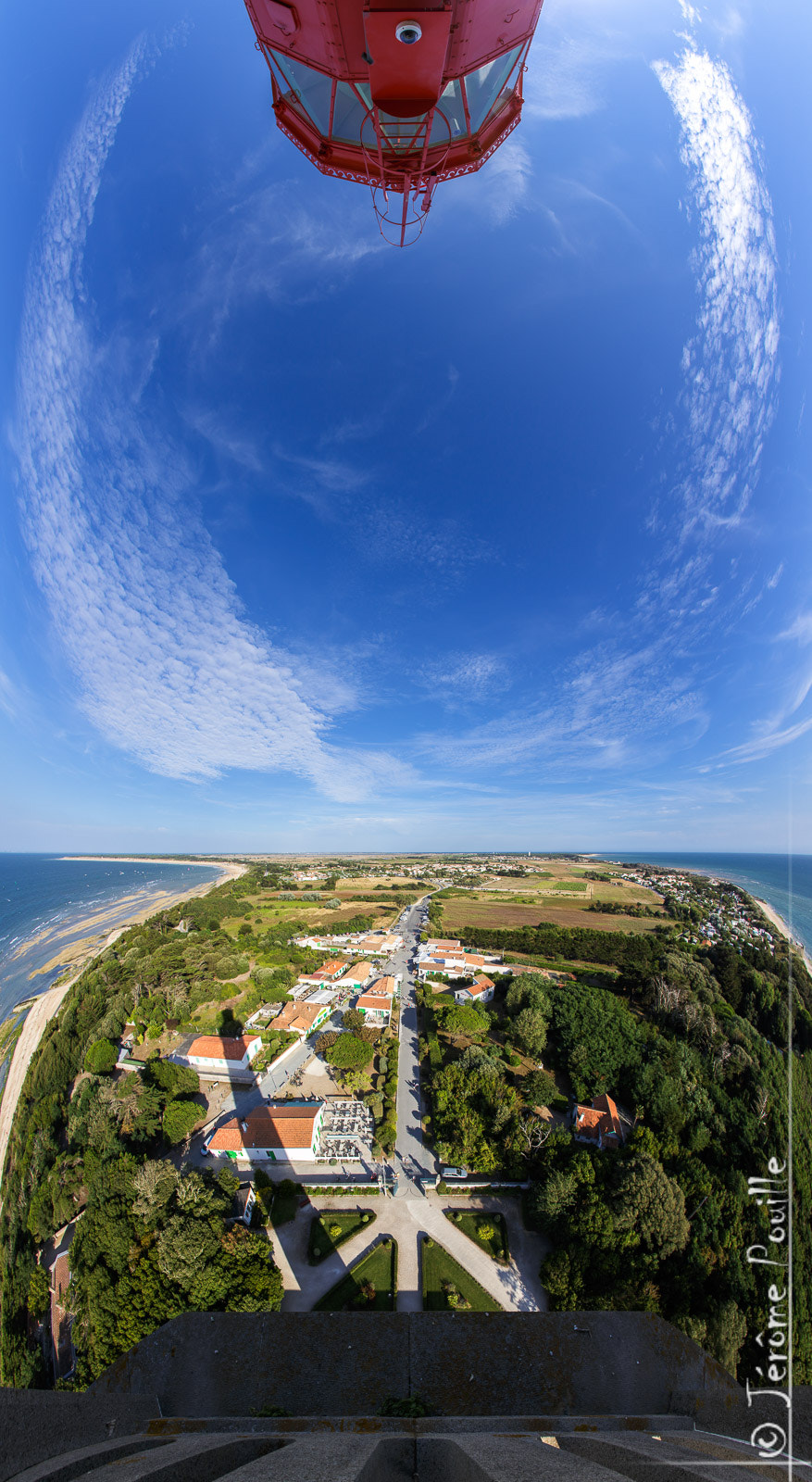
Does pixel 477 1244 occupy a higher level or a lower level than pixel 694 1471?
lower

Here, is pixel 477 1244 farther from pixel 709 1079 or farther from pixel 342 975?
pixel 342 975

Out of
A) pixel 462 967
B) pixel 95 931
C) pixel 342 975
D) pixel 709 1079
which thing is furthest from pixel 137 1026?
pixel 709 1079

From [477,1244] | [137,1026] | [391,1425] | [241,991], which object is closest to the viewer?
[391,1425]

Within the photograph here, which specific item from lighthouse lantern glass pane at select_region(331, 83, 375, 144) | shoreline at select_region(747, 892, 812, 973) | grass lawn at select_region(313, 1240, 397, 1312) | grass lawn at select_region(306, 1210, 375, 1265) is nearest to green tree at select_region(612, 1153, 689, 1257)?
grass lawn at select_region(313, 1240, 397, 1312)

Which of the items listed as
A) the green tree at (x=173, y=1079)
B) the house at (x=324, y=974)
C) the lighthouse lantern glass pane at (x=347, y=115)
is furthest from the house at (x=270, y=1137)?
the lighthouse lantern glass pane at (x=347, y=115)

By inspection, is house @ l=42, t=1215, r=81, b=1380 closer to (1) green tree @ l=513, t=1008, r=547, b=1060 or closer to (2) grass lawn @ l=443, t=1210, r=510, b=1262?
(2) grass lawn @ l=443, t=1210, r=510, b=1262

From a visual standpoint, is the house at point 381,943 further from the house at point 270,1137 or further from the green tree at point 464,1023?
the house at point 270,1137
